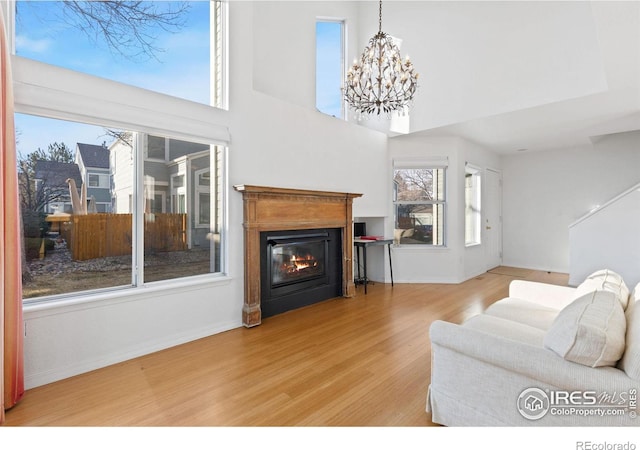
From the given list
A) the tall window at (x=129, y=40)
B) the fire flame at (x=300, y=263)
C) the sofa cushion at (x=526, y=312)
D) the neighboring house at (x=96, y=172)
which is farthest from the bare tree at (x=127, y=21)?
the sofa cushion at (x=526, y=312)

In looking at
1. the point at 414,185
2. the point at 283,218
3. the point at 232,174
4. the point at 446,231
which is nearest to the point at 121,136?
the point at 232,174

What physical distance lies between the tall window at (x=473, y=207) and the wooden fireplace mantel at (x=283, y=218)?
9.61 ft

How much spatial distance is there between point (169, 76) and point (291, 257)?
7.97 ft

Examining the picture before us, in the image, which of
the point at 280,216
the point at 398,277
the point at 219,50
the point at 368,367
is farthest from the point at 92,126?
the point at 398,277

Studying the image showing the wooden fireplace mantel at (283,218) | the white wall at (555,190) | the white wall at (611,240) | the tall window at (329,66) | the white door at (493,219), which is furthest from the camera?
the white door at (493,219)

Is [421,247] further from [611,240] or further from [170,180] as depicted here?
[170,180]

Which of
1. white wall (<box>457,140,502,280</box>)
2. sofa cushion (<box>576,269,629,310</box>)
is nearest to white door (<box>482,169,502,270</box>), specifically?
white wall (<box>457,140,502,280</box>)

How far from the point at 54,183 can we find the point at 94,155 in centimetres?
37

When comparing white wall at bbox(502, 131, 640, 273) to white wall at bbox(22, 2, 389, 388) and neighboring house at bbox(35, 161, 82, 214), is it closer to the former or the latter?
white wall at bbox(22, 2, 389, 388)

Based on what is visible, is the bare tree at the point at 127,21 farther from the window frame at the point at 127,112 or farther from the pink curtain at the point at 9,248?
the pink curtain at the point at 9,248

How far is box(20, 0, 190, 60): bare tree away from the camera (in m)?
2.67

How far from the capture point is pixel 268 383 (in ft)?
7.61

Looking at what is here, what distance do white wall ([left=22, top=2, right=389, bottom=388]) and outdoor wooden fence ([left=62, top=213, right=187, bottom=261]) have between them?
14.5 inches

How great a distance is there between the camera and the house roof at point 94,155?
2.62m
